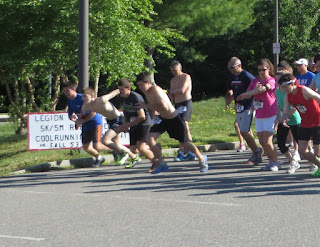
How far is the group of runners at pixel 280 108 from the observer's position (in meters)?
10.7

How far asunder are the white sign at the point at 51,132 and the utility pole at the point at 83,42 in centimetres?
136

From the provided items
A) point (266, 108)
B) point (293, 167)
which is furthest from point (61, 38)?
point (293, 167)

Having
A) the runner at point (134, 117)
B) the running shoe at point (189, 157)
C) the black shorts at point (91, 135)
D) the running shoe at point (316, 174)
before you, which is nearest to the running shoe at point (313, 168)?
the running shoe at point (316, 174)

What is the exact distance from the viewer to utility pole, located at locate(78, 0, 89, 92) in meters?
14.2

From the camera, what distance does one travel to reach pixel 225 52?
45969mm

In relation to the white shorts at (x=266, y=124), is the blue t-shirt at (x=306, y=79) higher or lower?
higher

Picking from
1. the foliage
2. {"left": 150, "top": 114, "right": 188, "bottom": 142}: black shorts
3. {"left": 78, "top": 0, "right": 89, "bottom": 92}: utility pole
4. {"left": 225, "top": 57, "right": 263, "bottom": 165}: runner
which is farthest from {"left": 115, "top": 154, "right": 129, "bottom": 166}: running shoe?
the foliage

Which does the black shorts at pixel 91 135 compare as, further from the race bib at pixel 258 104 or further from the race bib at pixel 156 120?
the race bib at pixel 258 104

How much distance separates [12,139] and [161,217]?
39.0ft

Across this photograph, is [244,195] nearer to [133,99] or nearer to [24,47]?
[133,99]

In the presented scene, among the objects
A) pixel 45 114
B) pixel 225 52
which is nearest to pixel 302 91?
pixel 45 114

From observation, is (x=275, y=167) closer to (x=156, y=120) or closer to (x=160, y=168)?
(x=160, y=168)

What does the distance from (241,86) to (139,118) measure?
1822mm

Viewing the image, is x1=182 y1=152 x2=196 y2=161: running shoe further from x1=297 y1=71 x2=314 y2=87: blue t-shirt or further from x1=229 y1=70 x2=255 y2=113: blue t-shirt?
x1=297 y1=71 x2=314 y2=87: blue t-shirt
